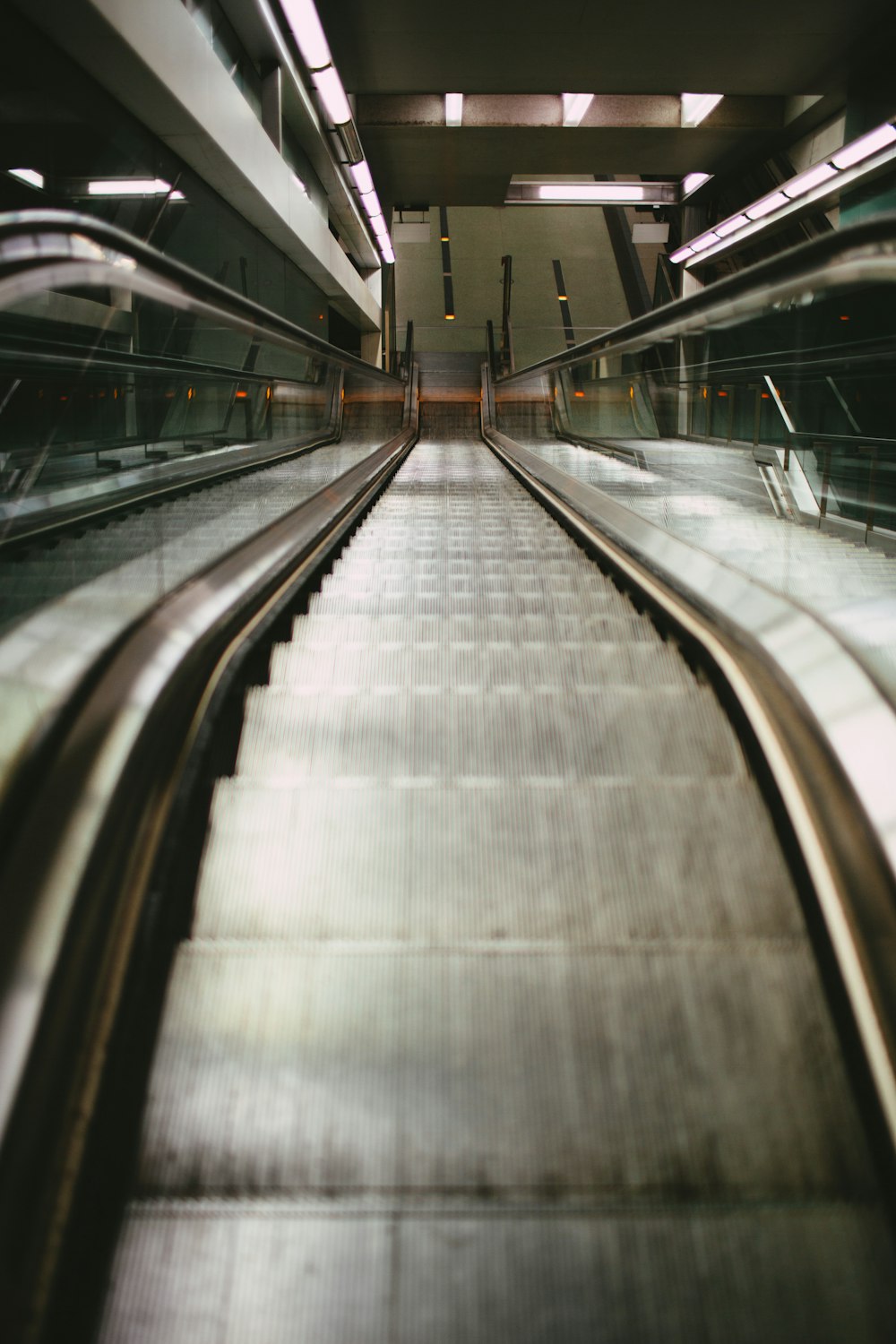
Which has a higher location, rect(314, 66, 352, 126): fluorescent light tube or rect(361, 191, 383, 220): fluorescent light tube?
rect(361, 191, 383, 220): fluorescent light tube

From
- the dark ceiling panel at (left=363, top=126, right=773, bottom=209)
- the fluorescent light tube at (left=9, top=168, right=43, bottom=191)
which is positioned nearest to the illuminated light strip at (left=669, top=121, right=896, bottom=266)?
the dark ceiling panel at (left=363, top=126, right=773, bottom=209)

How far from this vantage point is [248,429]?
5.62 m

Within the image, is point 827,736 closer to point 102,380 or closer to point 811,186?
point 102,380

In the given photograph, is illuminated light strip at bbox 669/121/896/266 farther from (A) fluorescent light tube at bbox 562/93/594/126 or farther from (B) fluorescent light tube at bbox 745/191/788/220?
(A) fluorescent light tube at bbox 562/93/594/126

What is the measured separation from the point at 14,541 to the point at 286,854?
1.49m

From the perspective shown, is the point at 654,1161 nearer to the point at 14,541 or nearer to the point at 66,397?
the point at 14,541

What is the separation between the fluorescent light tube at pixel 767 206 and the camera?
10188 millimetres

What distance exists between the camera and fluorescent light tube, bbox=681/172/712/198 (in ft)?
Answer: 42.8

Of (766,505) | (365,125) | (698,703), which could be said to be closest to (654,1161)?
(698,703)

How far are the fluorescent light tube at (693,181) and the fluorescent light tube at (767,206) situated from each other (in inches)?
86.4

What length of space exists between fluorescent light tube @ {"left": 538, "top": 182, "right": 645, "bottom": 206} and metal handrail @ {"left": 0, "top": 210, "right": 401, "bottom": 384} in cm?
1275

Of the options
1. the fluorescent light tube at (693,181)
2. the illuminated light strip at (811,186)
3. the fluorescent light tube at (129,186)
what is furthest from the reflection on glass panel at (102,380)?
the fluorescent light tube at (693,181)

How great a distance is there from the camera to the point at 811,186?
31.1 ft

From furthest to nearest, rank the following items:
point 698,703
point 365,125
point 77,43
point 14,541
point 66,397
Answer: point 365,125, point 77,43, point 66,397, point 14,541, point 698,703
